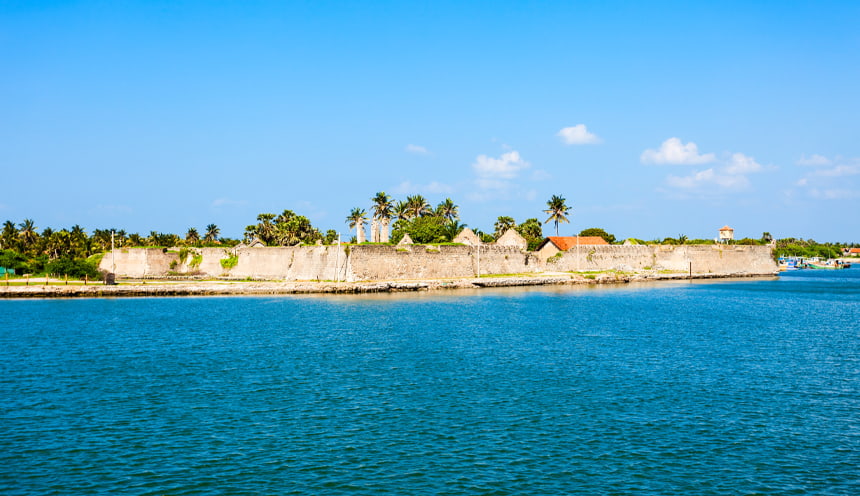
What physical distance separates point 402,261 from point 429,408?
39.1 m

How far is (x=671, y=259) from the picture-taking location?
75.8 meters

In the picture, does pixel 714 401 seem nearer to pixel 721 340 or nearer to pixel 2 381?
pixel 721 340

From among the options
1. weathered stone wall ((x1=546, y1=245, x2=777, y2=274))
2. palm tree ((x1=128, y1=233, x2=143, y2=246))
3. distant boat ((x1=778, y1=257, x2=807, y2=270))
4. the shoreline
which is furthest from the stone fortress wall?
distant boat ((x1=778, y1=257, x2=807, y2=270))

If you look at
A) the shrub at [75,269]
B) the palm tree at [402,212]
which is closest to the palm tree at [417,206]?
the palm tree at [402,212]

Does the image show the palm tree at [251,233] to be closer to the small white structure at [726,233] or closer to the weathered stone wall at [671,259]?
the weathered stone wall at [671,259]

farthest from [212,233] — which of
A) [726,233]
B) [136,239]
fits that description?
[726,233]

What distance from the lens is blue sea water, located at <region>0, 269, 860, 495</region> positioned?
36.8 feet

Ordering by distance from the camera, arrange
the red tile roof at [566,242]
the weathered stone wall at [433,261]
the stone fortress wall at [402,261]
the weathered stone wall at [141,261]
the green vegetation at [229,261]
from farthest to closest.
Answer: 1. the red tile roof at [566,242]
2. the weathered stone wall at [141,261]
3. the green vegetation at [229,261]
4. the stone fortress wall at [402,261]
5. the weathered stone wall at [433,261]

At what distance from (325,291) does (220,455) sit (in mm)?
36588

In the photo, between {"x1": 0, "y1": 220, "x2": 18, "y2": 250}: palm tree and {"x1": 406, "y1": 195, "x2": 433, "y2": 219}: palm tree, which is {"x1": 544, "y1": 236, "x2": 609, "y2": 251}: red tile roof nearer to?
{"x1": 406, "y1": 195, "x2": 433, "y2": 219}: palm tree

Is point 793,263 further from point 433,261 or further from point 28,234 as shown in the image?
point 28,234

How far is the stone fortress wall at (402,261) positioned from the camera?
5306 centimetres

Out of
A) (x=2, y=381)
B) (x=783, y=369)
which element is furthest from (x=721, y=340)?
(x=2, y=381)

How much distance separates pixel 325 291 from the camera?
48.6 m
